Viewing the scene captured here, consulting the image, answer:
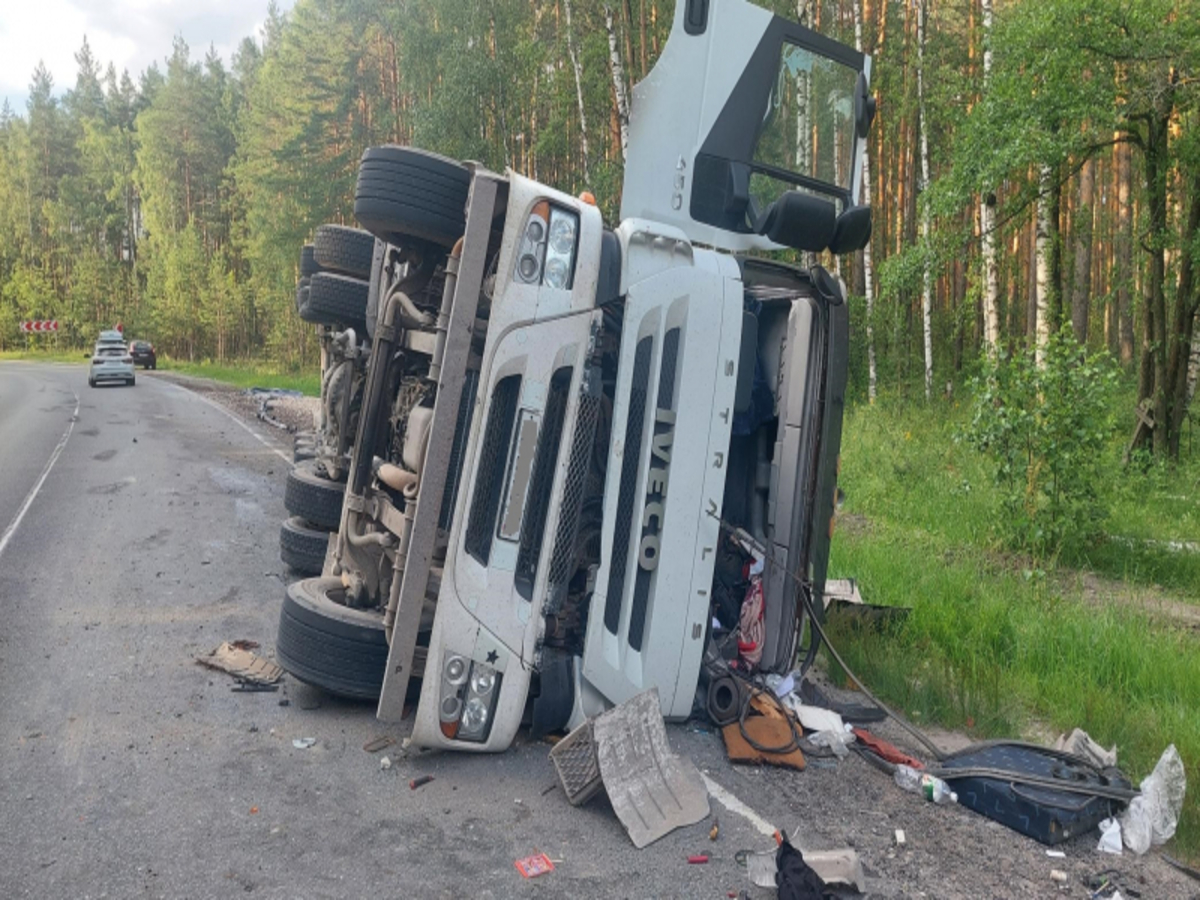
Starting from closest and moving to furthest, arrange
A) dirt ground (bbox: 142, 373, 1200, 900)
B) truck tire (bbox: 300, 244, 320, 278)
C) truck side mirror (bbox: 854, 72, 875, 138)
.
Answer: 1. dirt ground (bbox: 142, 373, 1200, 900)
2. truck side mirror (bbox: 854, 72, 875, 138)
3. truck tire (bbox: 300, 244, 320, 278)

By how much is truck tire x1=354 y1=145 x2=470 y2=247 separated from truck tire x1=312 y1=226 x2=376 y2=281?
6.98 feet

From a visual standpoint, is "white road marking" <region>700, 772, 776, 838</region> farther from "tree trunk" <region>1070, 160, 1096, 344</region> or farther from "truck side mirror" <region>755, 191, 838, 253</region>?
"tree trunk" <region>1070, 160, 1096, 344</region>

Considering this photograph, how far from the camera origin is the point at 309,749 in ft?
12.8

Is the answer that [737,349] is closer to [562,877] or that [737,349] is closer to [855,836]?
[855,836]

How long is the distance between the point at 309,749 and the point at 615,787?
132 centimetres

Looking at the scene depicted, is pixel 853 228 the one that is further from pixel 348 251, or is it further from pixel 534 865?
pixel 348 251

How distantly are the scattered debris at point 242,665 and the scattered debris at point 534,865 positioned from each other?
2025mm

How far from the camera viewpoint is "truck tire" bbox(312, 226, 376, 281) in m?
6.38

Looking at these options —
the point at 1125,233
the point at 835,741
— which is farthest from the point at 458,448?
the point at 1125,233

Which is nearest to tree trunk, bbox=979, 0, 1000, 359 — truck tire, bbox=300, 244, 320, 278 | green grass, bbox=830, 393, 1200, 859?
green grass, bbox=830, 393, 1200, 859

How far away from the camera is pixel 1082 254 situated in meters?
20.0

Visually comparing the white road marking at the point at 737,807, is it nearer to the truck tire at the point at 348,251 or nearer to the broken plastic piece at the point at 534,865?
the broken plastic piece at the point at 534,865

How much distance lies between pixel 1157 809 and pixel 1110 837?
0.21m

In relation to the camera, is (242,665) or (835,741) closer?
(835,741)
